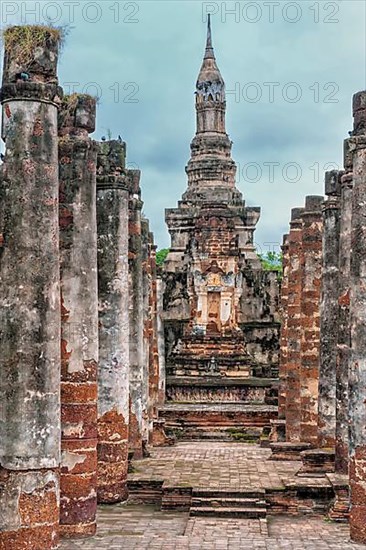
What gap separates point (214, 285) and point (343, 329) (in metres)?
25.2

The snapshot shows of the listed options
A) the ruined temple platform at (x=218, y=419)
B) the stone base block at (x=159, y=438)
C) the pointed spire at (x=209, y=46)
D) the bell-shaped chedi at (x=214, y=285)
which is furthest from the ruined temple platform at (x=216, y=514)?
the pointed spire at (x=209, y=46)

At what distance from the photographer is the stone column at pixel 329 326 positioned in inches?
762

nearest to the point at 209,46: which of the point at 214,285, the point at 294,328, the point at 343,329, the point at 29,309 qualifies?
the point at 214,285

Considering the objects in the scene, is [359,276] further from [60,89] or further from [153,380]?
[153,380]

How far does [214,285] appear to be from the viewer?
41406 millimetres

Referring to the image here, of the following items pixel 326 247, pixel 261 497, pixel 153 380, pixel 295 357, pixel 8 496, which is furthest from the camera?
pixel 153 380

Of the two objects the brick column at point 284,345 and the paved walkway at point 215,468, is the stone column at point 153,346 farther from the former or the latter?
the brick column at point 284,345

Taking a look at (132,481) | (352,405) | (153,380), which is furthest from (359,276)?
(153,380)

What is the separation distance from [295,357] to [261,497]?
27.5 ft

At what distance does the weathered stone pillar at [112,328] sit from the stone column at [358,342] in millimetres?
4351

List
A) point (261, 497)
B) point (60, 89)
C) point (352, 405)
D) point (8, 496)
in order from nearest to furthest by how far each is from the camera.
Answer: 1. point (8, 496)
2. point (60, 89)
3. point (352, 405)
4. point (261, 497)

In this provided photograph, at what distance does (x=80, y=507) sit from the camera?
13180mm

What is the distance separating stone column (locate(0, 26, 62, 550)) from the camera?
1112 centimetres

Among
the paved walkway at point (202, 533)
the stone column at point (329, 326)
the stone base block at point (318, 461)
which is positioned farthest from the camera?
the stone column at point (329, 326)
